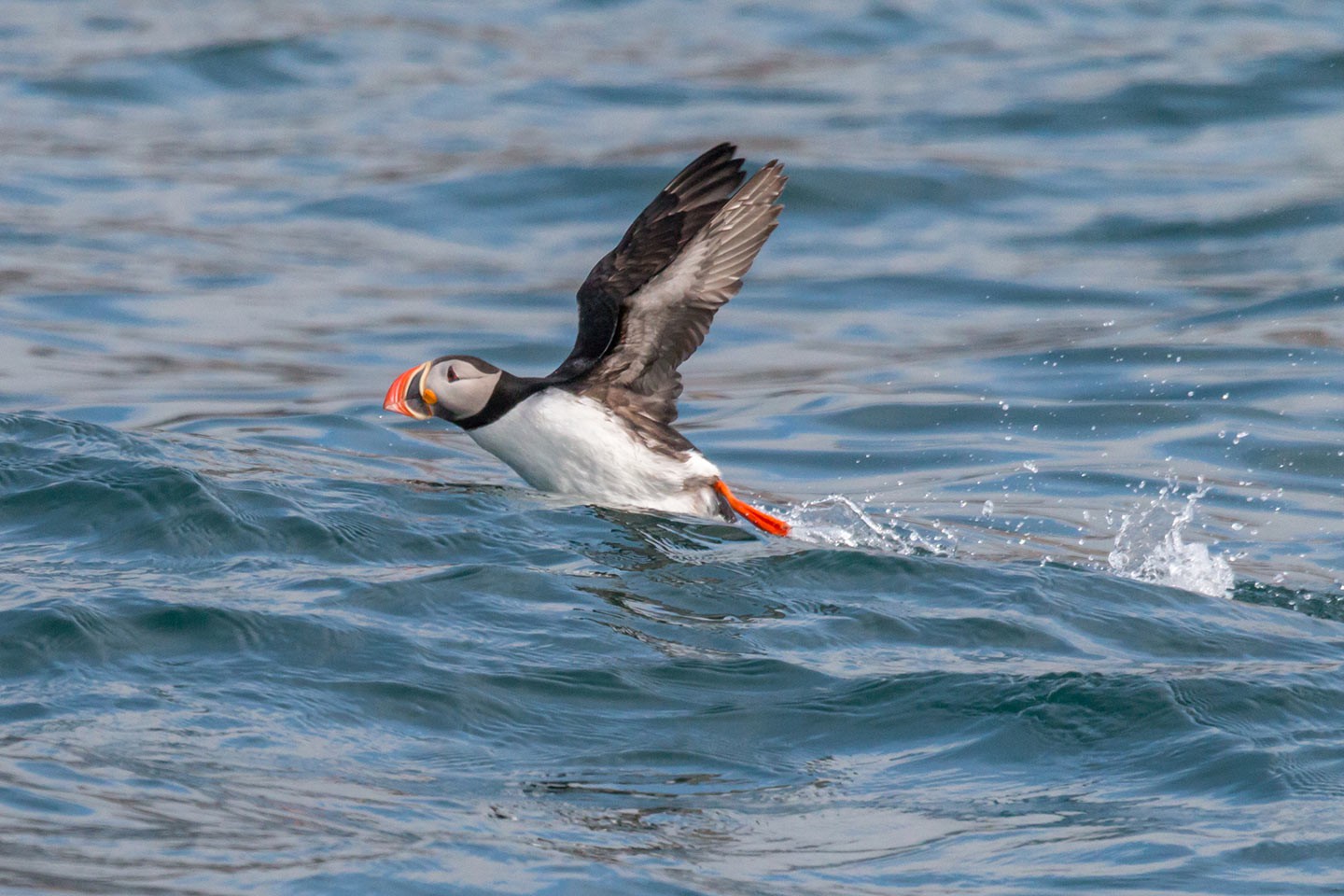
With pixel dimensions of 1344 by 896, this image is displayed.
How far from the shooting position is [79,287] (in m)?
11.3

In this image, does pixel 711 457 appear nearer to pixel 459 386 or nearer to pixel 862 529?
pixel 862 529

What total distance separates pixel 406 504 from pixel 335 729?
199 cm

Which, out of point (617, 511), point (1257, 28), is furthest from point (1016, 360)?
point (1257, 28)

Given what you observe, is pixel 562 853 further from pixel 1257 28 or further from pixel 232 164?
pixel 1257 28

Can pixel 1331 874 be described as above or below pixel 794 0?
below

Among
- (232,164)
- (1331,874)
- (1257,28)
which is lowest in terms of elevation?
(1331,874)

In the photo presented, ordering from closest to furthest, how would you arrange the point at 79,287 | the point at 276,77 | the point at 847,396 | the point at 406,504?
the point at 406,504 < the point at 847,396 < the point at 79,287 < the point at 276,77

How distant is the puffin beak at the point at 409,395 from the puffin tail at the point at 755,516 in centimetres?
111

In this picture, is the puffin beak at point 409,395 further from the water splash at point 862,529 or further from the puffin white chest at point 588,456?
the water splash at point 862,529

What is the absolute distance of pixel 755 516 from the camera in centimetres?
673

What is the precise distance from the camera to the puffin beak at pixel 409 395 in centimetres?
671

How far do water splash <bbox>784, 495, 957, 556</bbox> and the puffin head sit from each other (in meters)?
1.24

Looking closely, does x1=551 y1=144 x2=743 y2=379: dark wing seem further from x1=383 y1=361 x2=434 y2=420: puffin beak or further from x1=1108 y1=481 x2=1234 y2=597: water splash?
x1=1108 y1=481 x2=1234 y2=597: water splash

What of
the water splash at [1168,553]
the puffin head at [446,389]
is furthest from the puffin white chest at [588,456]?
the water splash at [1168,553]
